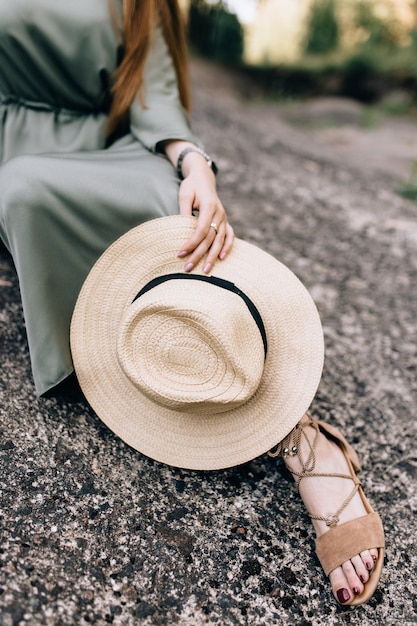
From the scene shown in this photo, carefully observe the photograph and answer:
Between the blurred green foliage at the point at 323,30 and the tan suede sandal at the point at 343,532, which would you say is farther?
the blurred green foliage at the point at 323,30

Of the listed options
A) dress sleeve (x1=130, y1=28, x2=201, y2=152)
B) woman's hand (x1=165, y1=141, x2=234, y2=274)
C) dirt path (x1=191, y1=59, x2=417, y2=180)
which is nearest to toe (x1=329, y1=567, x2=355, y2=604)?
woman's hand (x1=165, y1=141, x2=234, y2=274)

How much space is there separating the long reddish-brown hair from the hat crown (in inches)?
35.7

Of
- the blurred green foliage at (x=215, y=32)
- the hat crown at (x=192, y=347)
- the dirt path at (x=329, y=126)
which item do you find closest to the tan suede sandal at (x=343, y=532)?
the hat crown at (x=192, y=347)

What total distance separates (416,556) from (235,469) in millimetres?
572

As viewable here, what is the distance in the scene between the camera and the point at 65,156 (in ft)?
5.66

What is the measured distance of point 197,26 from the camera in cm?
1075

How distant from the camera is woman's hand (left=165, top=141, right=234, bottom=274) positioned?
1.50 meters

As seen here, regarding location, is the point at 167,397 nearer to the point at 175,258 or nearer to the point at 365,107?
the point at 175,258

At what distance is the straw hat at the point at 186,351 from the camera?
1388 millimetres

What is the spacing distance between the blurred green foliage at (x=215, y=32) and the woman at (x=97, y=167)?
31.5 feet

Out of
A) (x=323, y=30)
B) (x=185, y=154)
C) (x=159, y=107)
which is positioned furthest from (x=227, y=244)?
(x=323, y=30)

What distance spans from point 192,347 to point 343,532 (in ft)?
2.18

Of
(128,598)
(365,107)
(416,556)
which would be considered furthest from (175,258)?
(365,107)

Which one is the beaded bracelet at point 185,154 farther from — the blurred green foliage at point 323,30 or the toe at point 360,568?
the blurred green foliage at point 323,30
